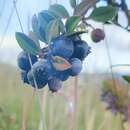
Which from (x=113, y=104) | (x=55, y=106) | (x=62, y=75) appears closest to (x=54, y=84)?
(x=62, y=75)

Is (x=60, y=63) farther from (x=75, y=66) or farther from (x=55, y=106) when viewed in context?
(x=55, y=106)

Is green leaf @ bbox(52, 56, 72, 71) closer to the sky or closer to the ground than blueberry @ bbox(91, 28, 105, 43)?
closer to the ground

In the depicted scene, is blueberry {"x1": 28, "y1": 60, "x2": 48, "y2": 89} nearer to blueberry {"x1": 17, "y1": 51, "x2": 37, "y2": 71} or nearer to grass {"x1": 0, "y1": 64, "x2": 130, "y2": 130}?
blueberry {"x1": 17, "y1": 51, "x2": 37, "y2": 71}

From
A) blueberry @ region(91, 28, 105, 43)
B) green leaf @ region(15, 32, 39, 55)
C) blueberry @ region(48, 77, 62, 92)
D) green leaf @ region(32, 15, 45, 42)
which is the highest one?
green leaf @ region(32, 15, 45, 42)

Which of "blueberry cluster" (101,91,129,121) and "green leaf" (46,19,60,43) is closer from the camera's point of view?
"green leaf" (46,19,60,43)

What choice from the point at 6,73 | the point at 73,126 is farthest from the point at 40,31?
the point at 6,73

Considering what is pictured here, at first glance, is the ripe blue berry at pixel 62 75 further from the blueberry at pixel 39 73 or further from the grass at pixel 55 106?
the grass at pixel 55 106

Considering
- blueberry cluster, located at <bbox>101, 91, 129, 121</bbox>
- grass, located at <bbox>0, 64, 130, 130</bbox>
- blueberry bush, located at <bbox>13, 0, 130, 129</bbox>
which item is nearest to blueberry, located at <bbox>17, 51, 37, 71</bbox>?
blueberry bush, located at <bbox>13, 0, 130, 129</bbox>
